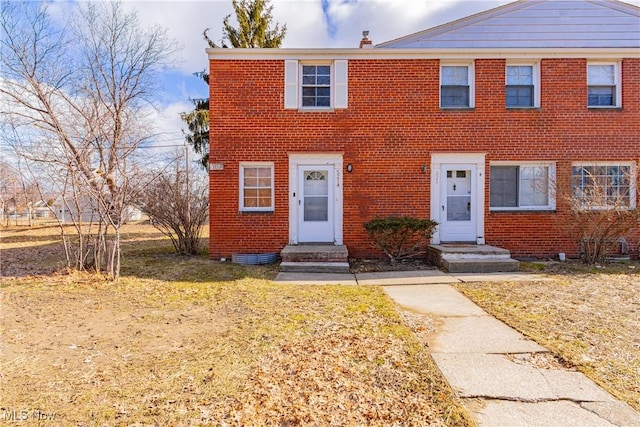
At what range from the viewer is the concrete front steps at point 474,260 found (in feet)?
25.0

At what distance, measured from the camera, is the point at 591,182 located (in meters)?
8.90

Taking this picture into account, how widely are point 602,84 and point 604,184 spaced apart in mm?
2858

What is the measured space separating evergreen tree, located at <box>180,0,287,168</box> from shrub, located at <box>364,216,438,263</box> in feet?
42.8

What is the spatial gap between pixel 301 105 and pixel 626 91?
8.49 meters

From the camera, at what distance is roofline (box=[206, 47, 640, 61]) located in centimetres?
897

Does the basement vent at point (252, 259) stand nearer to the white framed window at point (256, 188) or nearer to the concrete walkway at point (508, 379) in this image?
the white framed window at point (256, 188)

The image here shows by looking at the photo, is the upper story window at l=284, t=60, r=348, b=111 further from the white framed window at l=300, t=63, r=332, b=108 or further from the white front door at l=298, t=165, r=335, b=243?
the white front door at l=298, t=165, r=335, b=243

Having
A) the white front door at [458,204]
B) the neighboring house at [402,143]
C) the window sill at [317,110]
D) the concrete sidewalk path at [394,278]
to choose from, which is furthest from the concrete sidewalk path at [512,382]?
the window sill at [317,110]

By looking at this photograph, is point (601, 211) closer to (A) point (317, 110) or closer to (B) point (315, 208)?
(B) point (315, 208)

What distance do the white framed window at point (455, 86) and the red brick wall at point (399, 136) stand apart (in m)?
0.27

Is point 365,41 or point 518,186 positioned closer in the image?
point 518,186

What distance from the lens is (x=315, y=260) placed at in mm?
8062

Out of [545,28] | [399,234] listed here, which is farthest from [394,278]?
[545,28]

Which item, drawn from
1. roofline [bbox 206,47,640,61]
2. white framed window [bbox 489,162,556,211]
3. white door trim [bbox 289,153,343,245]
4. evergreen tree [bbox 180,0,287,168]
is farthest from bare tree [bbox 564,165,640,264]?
evergreen tree [bbox 180,0,287,168]
